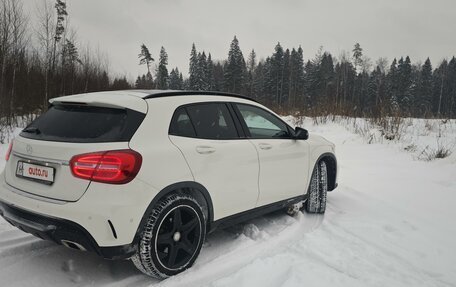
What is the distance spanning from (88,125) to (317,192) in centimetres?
322

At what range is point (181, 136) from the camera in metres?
2.84

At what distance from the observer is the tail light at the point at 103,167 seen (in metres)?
2.33

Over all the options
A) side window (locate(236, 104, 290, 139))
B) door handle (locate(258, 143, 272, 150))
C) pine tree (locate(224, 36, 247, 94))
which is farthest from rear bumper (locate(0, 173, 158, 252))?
pine tree (locate(224, 36, 247, 94))

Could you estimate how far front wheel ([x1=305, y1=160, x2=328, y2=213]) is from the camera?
453 centimetres

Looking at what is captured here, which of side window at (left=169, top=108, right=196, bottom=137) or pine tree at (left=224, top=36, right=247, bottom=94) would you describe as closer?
side window at (left=169, top=108, right=196, bottom=137)

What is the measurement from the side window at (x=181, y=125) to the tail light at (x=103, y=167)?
21.8 inches

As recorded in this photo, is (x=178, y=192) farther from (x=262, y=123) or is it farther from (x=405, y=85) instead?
(x=405, y=85)

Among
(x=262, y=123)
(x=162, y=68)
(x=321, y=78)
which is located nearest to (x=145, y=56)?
(x=162, y=68)

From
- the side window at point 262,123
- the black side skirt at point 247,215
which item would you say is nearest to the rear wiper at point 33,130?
the black side skirt at point 247,215

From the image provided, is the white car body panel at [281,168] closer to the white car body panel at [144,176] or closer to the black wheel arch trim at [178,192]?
the white car body panel at [144,176]

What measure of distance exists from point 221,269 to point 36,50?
1750 cm

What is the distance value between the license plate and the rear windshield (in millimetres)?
236

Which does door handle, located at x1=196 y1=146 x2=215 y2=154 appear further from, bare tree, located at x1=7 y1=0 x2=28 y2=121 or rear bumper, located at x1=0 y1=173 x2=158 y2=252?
bare tree, located at x1=7 y1=0 x2=28 y2=121

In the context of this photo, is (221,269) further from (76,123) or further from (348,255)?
(76,123)
